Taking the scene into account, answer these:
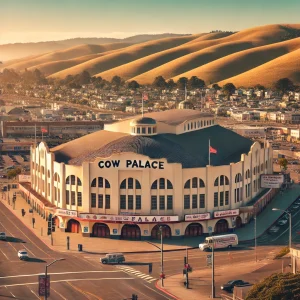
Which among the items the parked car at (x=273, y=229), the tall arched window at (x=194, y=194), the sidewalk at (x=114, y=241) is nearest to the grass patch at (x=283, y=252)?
the sidewalk at (x=114, y=241)

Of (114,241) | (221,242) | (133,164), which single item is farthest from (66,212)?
(221,242)

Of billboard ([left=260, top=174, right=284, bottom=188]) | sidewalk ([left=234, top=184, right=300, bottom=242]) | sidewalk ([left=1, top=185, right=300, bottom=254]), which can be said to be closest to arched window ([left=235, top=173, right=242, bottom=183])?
sidewalk ([left=234, top=184, right=300, bottom=242])

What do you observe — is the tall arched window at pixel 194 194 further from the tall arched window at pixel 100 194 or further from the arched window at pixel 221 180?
the tall arched window at pixel 100 194

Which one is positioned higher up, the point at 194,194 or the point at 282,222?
the point at 194,194

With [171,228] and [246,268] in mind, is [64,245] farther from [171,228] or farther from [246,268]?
[246,268]

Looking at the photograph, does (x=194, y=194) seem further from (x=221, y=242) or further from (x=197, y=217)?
(x=221, y=242)

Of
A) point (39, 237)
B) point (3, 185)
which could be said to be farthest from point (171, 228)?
point (3, 185)
